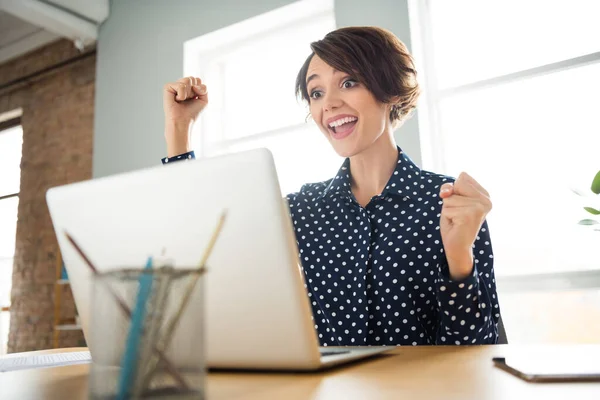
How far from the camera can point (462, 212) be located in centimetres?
86

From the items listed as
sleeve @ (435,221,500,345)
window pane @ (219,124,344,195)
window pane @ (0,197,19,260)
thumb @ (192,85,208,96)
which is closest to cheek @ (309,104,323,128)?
thumb @ (192,85,208,96)

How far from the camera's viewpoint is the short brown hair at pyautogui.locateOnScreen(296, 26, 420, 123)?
54.1 inches

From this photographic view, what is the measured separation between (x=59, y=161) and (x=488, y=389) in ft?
17.5

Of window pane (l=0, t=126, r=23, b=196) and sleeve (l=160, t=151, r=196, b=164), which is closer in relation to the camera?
sleeve (l=160, t=151, r=196, b=164)

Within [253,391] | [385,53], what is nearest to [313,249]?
[385,53]

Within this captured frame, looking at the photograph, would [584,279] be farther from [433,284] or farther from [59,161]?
[59,161]

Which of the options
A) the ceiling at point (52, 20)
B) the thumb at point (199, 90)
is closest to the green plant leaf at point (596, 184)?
the thumb at point (199, 90)

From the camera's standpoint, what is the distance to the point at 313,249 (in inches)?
53.6

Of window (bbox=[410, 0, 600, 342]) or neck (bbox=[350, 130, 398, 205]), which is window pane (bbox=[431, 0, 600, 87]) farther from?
neck (bbox=[350, 130, 398, 205])

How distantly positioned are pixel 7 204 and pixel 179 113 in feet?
17.2

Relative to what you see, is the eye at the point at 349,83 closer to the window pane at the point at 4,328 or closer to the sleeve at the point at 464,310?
the sleeve at the point at 464,310

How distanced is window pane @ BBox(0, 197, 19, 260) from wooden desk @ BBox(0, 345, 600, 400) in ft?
18.0

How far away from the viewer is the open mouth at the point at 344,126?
4.64ft

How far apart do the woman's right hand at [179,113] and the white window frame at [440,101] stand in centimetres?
188
